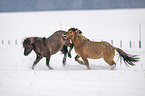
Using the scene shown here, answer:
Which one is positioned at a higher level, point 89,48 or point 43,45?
point 43,45

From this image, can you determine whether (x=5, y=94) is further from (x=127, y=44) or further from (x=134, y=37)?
(x=134, y=37)

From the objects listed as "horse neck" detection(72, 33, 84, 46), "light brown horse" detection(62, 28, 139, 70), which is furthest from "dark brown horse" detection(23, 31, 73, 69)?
"horse neck" detection(72, 33, 84, 46)
